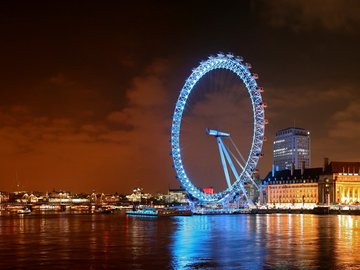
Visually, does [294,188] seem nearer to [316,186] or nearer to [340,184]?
[316,186]

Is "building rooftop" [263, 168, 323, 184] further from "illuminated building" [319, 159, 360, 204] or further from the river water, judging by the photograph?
the river water

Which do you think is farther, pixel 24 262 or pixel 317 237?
pixel 317 237

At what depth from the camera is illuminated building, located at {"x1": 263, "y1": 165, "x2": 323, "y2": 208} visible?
573 feet

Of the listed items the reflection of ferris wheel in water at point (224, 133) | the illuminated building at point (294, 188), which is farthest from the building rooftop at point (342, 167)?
the reflection of ferris wheel in water at point (224, 133)

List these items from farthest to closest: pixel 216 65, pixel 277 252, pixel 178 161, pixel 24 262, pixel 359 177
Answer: pixel 359 177 < pixel 178 161 < pixel 216 65 < pixel 277 252 < pixel 24 262

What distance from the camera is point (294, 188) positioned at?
182875mm

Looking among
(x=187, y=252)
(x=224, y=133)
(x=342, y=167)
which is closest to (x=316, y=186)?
(x=342, y=167)

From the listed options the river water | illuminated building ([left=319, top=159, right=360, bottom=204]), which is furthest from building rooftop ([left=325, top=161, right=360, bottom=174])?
the river water

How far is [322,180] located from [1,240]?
417 feet

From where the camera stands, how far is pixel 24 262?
3556 centimetres

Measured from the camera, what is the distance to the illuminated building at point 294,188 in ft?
573

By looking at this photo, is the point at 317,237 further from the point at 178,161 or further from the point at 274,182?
the point at 274,182

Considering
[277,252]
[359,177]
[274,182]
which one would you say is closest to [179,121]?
[277,252]

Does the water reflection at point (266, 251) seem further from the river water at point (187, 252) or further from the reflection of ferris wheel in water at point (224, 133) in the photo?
the reflection of ferris wheel in water at point (224, 133)
